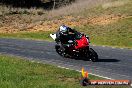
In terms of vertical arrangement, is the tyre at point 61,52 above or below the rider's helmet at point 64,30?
below

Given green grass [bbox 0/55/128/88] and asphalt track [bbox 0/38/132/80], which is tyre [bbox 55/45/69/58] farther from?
green grass [bbox 0/55/128/88]

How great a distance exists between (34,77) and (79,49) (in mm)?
8560

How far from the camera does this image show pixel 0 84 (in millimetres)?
12430

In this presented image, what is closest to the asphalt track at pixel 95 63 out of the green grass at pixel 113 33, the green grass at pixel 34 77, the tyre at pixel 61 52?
the tyre at pixel 61 52

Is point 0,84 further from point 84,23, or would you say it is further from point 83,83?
point 84,23

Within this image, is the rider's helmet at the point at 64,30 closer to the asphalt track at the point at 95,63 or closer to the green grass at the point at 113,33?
the asphalt track at the point at 95,63

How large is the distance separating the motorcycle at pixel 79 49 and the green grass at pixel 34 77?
508 centimetres

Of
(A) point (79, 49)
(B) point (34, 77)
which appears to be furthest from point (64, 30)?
(B) point (34, 77)

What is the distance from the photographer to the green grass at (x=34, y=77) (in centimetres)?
1268

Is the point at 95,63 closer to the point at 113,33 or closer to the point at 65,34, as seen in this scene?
the point at 65,34

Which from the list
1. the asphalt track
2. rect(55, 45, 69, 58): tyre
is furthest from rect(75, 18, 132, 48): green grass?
rect(55, 45, 69, 58): tyre

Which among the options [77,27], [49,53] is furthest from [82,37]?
[77,27]

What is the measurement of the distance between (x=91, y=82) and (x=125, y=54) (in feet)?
46.3

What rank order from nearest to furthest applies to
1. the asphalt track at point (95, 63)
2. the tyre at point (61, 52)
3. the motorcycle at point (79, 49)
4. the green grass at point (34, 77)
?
the green grass at point (34, 77), the asphalt track at point (95, 63), the motorcycle at point (79, 49), the tyre at point (61, 52)
